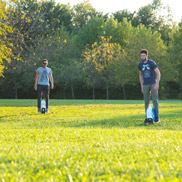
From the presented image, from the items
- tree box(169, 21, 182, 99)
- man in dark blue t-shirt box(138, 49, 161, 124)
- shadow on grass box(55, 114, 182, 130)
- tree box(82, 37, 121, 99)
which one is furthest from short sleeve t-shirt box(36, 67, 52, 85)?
tree box(169, 21, 182, 99)

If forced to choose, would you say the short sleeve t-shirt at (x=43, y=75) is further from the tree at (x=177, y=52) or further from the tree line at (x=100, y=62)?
the tree at (x=177, y=52)

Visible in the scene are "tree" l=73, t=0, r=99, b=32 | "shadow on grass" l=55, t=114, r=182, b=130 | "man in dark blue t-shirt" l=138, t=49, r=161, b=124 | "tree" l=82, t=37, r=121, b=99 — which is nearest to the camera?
"shadow on grass" l=55, t=114, r=182, b=130

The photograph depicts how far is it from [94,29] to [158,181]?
5504 centimetres

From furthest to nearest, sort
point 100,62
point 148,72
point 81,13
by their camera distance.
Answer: point 81,13
point 100,62
point 148,72

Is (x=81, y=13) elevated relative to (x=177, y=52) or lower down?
elevated

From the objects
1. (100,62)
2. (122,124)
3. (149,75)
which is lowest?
(122,124)

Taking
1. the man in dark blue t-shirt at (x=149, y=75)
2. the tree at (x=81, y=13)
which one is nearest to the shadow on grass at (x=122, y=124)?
the man in dark blue t-shirt at (x=149, y=75)

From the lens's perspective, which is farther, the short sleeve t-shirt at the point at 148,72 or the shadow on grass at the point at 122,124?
the short sleeve t-shirt at the point at 148,72

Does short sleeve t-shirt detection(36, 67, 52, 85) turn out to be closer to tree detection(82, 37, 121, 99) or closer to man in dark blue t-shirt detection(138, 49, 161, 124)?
man in dark blue t-shirt detection(138, 49, 161, 124)

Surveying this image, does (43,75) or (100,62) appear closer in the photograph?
(43,75)

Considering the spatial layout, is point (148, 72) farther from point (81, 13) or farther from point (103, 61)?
point (81, 13)

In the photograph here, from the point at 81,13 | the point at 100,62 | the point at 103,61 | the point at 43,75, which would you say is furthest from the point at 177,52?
the point at 43,75

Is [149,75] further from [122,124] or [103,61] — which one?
[103,61]

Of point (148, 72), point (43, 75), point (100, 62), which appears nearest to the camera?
point (148, 72)
